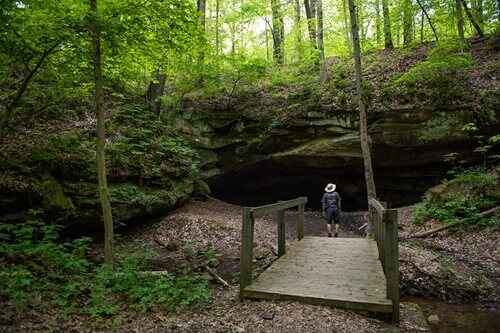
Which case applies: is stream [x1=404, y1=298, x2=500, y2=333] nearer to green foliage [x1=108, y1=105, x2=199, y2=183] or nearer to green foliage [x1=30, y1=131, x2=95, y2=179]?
green foliage [x1=108, y1=105, x2=199, y2=183]

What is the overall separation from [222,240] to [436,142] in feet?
30.1

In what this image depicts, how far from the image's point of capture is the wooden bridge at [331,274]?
5121 millimetres

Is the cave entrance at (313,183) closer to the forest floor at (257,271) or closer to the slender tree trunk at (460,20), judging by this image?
the forest floor at (257,271)

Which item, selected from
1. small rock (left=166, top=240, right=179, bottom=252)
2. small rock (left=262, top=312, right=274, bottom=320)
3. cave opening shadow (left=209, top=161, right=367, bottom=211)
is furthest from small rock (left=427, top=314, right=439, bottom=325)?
cave opening shadow (left=209, top=161, right=367, bottom=211)

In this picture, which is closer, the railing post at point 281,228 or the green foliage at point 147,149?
the railing post at point 281,228

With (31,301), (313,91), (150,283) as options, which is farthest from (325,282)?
(313,91)

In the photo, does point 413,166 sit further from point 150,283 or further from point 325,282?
point 150,283

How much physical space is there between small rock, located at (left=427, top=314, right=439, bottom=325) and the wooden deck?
3.37 ft

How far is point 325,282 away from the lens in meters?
6.14

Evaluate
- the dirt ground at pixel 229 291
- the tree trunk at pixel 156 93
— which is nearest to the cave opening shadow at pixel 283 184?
the dirt ground at pixel 229 291

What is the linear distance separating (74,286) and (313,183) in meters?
14.1

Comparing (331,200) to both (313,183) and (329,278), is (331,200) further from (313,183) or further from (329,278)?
(313,183)

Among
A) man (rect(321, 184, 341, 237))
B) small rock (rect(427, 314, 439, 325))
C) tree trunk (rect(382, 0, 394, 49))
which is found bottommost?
small rock (rect(427, 314, 439, 325))

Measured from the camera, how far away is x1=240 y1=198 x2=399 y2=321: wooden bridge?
512cm
